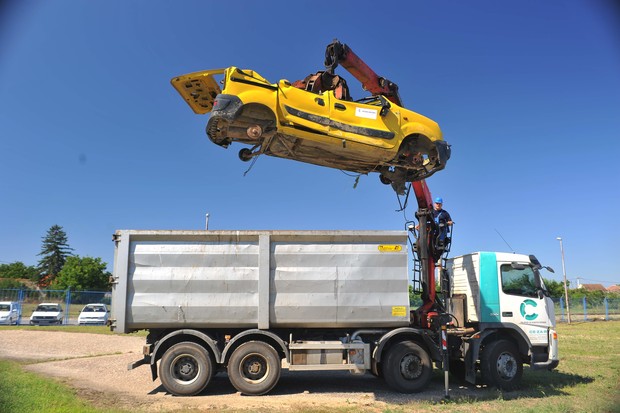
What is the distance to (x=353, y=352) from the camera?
8.52 meters

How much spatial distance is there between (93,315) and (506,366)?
23.9m

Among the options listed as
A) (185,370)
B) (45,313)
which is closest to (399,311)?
(185,370)

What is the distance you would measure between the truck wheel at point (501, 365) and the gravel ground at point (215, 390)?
367 mm

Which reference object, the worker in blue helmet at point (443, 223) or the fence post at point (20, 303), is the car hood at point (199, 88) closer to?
the worker in blue helmet at point (443, 223)

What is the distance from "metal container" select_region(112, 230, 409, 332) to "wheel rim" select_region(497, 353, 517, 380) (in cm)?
248

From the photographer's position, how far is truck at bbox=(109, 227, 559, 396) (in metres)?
8.44

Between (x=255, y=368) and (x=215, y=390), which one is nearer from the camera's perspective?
(x=255, y=368)

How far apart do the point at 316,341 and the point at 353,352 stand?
741 mm

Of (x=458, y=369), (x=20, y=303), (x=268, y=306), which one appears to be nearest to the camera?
(x=268, y=306)

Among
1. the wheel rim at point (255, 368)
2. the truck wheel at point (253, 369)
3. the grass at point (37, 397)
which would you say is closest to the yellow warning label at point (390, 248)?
the truck wheel at point (253, 369)

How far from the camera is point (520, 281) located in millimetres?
9797

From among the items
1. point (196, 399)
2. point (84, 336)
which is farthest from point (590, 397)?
point (84, 336)

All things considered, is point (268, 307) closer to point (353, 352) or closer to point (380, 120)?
point (353, 352)

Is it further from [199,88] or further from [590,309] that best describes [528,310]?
[590,309]
